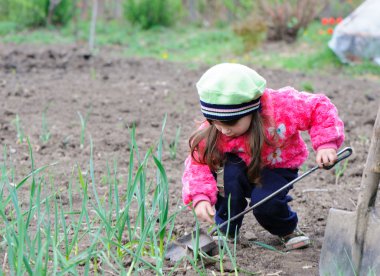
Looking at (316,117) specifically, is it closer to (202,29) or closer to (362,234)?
(362,234)

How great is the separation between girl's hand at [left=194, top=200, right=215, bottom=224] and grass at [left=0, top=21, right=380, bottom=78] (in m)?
5.67

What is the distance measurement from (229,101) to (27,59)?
19.2 ft

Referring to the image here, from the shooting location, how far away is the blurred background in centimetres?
950

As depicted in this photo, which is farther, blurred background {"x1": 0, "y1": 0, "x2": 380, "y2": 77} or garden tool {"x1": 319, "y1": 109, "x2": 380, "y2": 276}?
blurred background {"x1": 0, "y1": 0, "x2": 380, "y2": 77}

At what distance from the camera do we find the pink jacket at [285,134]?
2795 mm

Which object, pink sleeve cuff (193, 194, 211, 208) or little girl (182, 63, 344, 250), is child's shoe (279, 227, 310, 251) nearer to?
little girl (182, 63, 344, 250)

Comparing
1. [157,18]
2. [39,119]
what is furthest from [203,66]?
[157,18]

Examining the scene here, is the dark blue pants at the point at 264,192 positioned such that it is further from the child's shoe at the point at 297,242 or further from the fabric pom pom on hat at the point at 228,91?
the fabric pom pom on hat at the point at 228,91

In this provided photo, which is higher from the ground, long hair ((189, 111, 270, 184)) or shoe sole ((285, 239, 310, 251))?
long hair ((189, 111, 270, 184))

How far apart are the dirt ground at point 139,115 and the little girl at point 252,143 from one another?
23 cm

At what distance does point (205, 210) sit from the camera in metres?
2.85

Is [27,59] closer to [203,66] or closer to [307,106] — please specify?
[203,66]

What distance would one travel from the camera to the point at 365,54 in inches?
339

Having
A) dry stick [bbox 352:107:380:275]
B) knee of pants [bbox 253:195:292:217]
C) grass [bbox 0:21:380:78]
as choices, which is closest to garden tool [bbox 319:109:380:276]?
dry stick [bbox 352:107:380:275]
